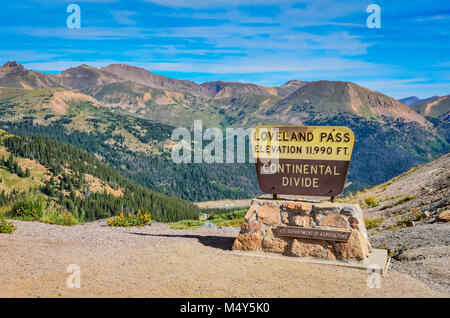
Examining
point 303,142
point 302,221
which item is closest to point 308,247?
point 302,221

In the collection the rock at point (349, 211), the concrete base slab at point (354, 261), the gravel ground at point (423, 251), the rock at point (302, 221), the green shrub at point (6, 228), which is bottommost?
the gravel ground at point (423, 251)

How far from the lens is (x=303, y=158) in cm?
1631

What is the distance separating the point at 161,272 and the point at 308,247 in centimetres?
586

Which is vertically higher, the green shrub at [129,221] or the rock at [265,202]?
the rock at [265,202]

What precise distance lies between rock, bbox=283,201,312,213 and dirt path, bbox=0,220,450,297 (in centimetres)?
206

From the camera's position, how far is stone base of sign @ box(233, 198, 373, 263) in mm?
14531

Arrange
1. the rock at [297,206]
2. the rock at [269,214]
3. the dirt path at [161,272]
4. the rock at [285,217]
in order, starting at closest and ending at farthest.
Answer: the dirt path at [161,272] < the rock at [297,206] < the rock at [285,217] < the rock at [269,214]

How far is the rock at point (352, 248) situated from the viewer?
14.3 meters

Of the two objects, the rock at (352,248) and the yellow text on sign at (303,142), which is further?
the yellow text on sign at (303,142)

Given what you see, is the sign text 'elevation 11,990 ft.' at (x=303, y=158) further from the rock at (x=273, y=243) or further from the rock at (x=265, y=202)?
the rock at (x=273, y=243)

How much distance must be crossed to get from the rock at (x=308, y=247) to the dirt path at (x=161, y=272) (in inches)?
26.0

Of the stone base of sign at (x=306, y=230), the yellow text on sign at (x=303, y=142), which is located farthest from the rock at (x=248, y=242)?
the yellow text on sign at (x=303, y=142)

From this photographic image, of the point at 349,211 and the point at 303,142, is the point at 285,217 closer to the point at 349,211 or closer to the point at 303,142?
the point at 349,211

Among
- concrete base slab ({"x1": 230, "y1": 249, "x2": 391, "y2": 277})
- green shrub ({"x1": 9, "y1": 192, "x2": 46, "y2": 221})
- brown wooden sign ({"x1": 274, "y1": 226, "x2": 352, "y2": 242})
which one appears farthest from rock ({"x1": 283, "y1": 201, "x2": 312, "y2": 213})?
green shrub ({"x1": 9, "y1": 192, "x2": 46, "y2": 221})
